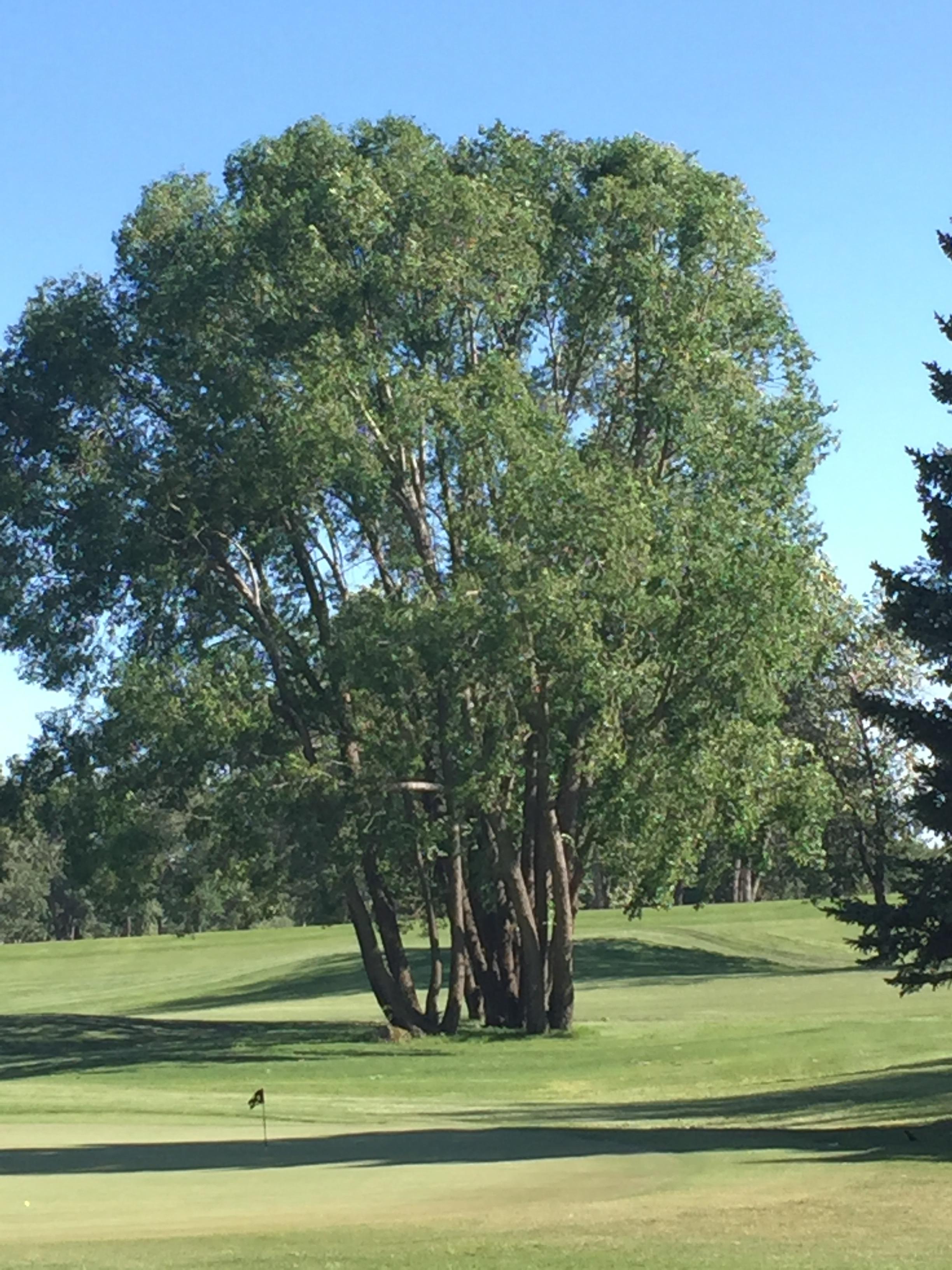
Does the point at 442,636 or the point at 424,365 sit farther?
the point at 424,365

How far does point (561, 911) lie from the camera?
3641cm

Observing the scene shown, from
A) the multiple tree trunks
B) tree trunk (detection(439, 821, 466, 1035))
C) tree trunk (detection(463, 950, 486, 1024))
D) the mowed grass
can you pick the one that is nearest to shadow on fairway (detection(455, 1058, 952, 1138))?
the mowed grass

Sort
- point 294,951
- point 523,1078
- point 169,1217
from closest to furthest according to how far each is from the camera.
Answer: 1. point 169,1217
2. point 523,1078
3. point 294,951

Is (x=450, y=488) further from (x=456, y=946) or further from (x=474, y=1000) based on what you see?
(x=474, y=1000)

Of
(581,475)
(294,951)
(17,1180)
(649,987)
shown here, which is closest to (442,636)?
(581,475)

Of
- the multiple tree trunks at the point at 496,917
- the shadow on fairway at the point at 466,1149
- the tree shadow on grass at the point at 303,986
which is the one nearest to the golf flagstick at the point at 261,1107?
the shadow on fairway at the point at 466,1149

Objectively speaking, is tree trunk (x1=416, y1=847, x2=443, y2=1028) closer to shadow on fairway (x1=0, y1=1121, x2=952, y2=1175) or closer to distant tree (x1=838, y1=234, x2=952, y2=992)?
shadow on fairway (x1=0, y1=1121, x2=952, y2=1175)

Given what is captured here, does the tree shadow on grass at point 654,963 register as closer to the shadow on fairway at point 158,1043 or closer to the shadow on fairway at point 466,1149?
the shadow on fairway at point 158,1043

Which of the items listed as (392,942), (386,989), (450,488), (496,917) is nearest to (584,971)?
(496,917)

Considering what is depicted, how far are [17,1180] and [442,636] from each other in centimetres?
1532

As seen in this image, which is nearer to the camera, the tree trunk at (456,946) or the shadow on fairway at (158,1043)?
the shadow on fairway at (158,1043)

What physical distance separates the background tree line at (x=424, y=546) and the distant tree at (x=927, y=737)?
11.6 metres

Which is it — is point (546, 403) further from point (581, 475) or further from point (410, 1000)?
point (410, 1000)

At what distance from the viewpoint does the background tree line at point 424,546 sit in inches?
1304
